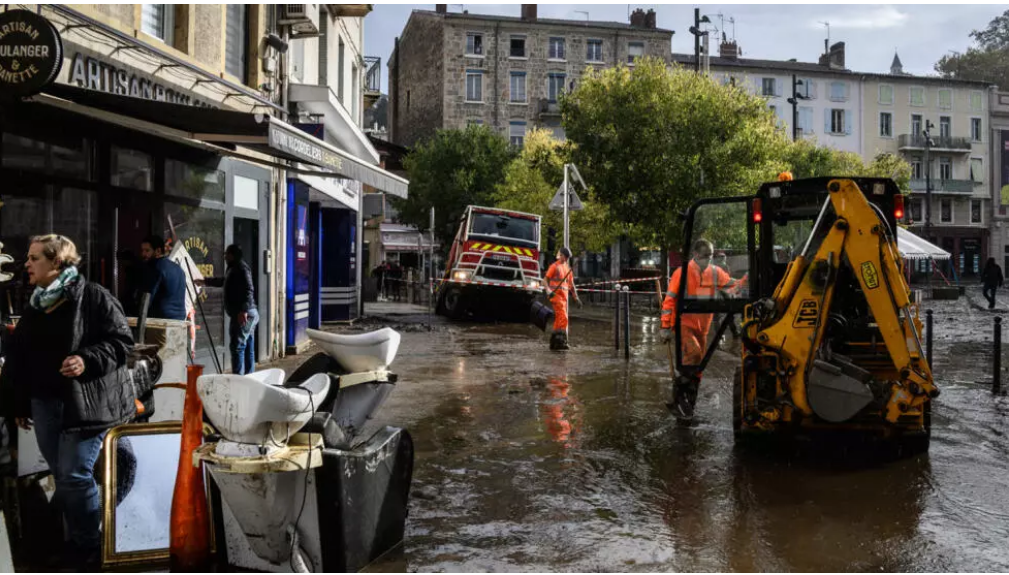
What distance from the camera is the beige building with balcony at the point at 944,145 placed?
6084 cm

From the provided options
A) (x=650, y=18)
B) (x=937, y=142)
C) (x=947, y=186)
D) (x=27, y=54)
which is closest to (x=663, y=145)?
(x=27, y=54)

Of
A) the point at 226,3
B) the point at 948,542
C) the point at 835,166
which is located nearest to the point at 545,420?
the point at 948,542

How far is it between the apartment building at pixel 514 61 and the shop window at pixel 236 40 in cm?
3861

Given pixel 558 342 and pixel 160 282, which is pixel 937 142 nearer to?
pixel 558 342

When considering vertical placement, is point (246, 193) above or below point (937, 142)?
below

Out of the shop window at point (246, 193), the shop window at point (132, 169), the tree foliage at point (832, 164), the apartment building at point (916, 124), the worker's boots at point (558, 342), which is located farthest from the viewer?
the apartment building at point (916, 124)

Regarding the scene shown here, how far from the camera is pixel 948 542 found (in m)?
4.89

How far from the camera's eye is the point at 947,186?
60.7 meters

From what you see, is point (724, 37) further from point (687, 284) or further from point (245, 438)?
point (245, 438)

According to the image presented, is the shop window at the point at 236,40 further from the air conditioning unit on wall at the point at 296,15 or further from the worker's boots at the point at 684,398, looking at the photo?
the worker's boots at the point at 684,398

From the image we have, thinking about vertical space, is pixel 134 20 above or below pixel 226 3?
below

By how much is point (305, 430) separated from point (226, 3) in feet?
28.7

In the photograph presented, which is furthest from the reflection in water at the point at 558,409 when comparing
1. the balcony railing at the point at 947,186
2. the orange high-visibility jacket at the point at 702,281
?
the balcony railing at the point at 947,186

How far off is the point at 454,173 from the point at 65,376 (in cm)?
4122
